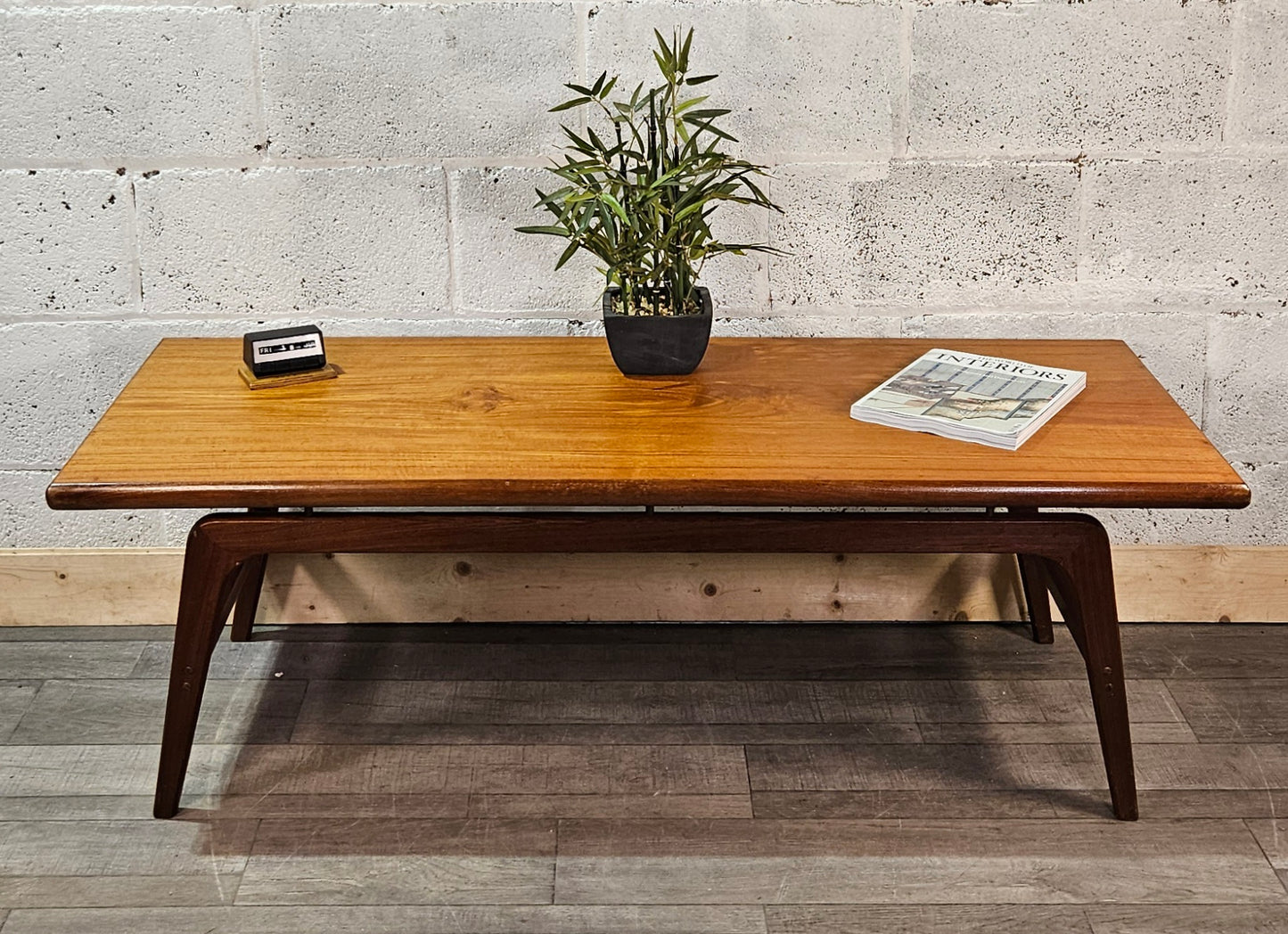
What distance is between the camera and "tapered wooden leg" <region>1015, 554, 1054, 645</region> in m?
2.24

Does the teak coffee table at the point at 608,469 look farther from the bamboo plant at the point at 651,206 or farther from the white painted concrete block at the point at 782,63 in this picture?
the white painted concrete block at the point at 782,63

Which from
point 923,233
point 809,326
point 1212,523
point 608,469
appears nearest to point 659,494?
point 608,469

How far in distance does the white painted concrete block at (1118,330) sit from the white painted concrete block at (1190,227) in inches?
1.8

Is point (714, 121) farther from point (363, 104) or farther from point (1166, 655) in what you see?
point (1166, 655)

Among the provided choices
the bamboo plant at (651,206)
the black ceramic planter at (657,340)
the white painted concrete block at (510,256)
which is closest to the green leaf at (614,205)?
the bamboo plant at (651,206)

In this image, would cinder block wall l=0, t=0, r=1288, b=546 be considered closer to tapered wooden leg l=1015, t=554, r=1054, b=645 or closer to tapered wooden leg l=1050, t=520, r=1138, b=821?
tapered wooden leg l=1015, t=554, r=1054, b=645

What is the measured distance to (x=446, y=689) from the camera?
7.07 feet

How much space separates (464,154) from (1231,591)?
1527 mm

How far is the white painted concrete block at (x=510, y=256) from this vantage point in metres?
2.10

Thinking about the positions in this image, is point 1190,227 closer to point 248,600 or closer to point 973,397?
point 973,397

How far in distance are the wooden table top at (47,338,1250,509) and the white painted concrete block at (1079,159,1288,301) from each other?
220mm

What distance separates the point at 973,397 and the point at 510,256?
802 millimetres

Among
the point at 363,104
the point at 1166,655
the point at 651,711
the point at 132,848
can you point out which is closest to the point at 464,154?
the point at 363,104

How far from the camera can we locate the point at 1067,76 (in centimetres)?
205
